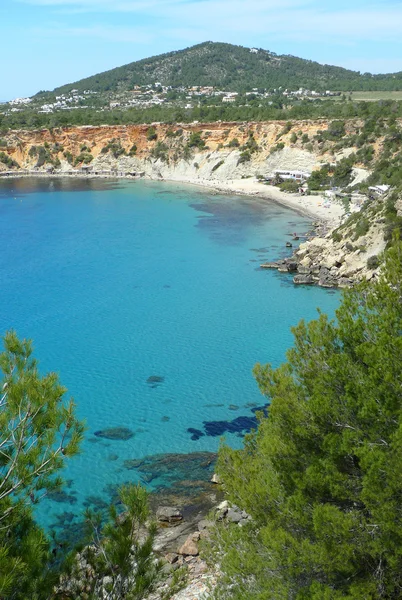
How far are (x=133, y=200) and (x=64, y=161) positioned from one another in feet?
80.0

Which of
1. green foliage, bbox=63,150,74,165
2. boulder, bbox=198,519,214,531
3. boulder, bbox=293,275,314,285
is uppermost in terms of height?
green foliage, bbox=63,150,74,165

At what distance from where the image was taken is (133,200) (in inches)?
2479

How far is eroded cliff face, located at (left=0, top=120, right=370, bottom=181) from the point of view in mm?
69000

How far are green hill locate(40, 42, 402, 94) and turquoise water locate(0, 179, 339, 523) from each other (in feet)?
321

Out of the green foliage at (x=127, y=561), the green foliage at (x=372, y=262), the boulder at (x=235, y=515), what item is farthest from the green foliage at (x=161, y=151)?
the green foliage at (x=127, y=561)

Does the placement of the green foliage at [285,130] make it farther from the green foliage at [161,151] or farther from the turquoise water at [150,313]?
the turquoise water at [150,313]

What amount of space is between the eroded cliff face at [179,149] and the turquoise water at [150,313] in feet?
50.9

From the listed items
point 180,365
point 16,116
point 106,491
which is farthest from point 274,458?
point 16,116

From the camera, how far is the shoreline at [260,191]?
5294 cm

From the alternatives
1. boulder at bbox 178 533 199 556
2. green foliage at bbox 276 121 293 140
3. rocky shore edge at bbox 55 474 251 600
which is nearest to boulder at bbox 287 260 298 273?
rocky shore edge at bbox 55 474 251 600

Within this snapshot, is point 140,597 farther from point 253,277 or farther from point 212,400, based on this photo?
point 253,277

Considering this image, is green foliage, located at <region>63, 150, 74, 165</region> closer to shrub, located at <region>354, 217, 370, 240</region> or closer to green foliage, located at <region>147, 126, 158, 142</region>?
green foliage, located at <region>147, 126, 158, 142</region>

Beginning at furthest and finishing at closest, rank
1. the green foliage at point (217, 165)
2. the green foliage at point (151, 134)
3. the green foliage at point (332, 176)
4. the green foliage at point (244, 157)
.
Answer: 1. the green foliage at point (151, 134)
2. the green foliage at point (217, 165)
3. the green foliage at point (244, 157)
4. the green foliage at point (332, 176)

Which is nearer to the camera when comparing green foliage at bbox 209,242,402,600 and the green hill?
green foliage at bbox 209,242,402,600
